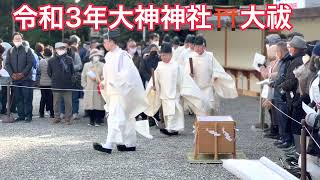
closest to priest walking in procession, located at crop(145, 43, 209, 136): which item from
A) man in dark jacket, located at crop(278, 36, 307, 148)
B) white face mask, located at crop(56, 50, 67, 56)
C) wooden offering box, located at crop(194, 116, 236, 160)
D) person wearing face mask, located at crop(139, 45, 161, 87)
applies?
person wearing face mask, located at crop(139, 45, 161, 87)

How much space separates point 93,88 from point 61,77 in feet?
2.24

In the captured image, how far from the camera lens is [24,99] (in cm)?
1365

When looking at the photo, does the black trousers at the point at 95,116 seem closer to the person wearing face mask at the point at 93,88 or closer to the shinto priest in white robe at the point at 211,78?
the person wearing face mask at the point at 93,88

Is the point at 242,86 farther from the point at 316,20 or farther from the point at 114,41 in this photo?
the point at 114,41

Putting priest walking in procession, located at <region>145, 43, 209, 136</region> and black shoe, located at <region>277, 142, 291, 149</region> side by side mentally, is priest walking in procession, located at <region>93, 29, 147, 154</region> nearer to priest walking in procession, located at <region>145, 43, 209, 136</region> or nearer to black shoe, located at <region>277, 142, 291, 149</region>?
priest walking in procession, located at <region>145, 43, 209, 136</region>

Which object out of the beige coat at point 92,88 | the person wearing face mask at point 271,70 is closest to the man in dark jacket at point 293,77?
the person wearing face mask at point 271,70

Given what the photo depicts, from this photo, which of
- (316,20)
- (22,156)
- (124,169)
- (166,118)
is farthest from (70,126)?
(316,20)

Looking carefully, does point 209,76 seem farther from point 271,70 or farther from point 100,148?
point 100,148

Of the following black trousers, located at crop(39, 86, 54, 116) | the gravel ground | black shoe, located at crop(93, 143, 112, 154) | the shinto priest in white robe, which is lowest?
the gravel ground

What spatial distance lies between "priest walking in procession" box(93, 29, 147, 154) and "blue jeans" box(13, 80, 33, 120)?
4173 mm

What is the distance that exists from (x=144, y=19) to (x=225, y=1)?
11709mm

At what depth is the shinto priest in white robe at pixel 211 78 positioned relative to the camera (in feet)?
40.3

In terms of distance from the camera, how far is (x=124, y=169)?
331 inches

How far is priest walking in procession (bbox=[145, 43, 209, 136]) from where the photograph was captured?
1153 cm
